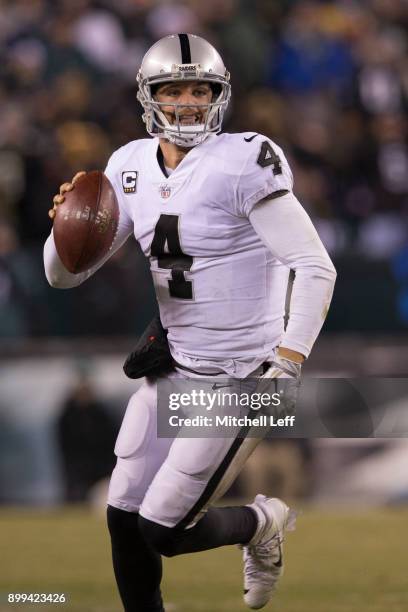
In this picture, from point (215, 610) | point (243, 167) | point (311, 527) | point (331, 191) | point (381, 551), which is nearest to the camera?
point (243, 167)

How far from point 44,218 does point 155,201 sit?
160 inches

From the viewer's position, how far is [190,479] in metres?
3.87

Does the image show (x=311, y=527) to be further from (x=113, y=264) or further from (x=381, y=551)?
(x=113, y=264)

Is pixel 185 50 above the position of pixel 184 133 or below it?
above

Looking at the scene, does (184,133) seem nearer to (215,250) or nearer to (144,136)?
(215,250)

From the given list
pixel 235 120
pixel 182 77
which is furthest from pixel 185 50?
pixel 235 120

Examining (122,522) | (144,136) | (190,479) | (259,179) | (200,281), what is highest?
(259,179)

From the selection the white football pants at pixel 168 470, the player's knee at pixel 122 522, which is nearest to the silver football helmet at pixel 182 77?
the white football pants at pixel 168 470

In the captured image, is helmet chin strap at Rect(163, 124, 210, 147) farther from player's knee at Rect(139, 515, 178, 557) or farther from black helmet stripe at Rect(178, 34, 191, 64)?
player's knee at Rect(139, 515, 178, 557)

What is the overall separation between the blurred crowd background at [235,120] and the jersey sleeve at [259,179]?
375cm

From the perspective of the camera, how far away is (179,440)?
154 inches

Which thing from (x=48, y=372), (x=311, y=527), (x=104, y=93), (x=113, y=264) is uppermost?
(x=104, y=93)

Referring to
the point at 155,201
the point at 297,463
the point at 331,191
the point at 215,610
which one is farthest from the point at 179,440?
the point at 331,191

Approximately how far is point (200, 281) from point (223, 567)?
2.46 metres
